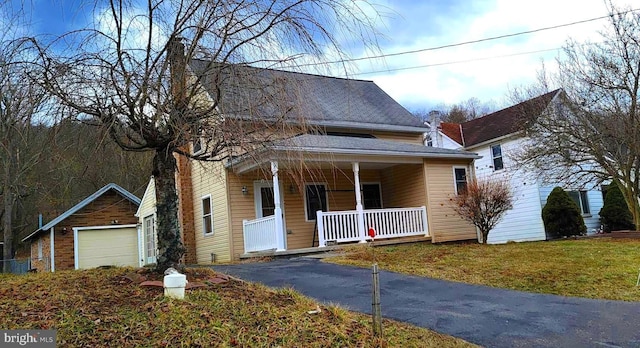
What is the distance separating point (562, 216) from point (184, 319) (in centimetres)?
1625

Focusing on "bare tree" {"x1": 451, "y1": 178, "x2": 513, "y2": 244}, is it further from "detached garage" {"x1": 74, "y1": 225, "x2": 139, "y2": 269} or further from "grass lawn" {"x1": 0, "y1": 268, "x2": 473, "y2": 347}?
"detached garage" {"x1": 74, "y1": 225, "x2": 139, "y2": 269}

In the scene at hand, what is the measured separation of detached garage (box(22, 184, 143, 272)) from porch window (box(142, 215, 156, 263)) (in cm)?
101

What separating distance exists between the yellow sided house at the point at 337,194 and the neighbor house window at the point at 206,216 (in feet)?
0.10

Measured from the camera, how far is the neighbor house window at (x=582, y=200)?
65.6ft

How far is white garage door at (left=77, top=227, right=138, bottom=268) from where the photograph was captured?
19.4 meters

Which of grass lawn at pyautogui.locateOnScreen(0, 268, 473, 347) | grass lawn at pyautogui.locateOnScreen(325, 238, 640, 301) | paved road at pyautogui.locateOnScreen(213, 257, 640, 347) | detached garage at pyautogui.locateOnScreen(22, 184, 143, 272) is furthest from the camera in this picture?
detached garage at pyautogui.locateOnScreen(22, 184, 143, 272)

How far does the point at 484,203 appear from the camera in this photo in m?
13.6

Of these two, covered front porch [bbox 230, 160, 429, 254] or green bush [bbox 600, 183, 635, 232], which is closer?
covered front porch [bbox 230, 160, 429, 254]

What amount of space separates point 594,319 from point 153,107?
5.75 m

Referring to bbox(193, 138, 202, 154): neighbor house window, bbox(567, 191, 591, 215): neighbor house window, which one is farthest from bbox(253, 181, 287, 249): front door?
bbox(567, 191, 591, 215): neighbor house window

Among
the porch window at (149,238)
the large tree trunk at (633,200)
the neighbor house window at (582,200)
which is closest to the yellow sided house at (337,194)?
the porch window at (149,238)

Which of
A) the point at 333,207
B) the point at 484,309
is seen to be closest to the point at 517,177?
the point at 333,207

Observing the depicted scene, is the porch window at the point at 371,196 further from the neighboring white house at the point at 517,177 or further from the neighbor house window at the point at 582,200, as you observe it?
the neighbor house window at the point at 582,200

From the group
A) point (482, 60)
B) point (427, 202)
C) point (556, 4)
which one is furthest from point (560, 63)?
point (427, 202)
